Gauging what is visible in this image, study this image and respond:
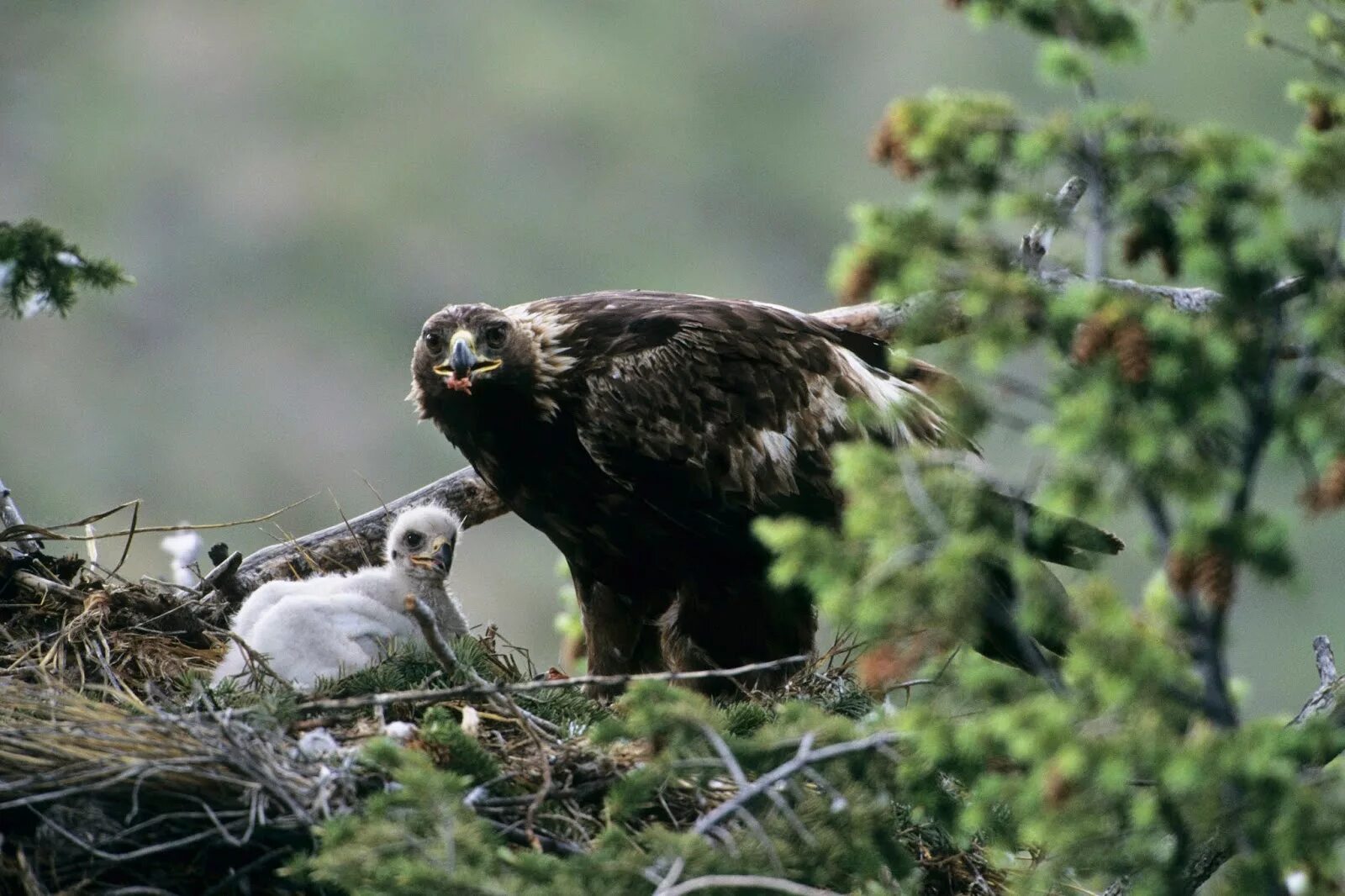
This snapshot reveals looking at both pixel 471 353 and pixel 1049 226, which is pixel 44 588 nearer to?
pixel 471 353

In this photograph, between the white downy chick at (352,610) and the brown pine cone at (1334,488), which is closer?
the brown pine cone at (1334,488)

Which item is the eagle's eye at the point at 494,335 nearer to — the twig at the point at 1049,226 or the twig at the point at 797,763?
the twig at the point at 1049,226

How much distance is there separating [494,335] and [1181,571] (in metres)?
3.24

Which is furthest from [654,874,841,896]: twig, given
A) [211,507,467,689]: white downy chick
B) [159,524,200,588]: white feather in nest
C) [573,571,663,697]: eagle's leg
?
[159,524,200,588]: white feather in nest

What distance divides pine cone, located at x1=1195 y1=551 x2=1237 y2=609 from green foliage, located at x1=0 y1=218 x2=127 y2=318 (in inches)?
123

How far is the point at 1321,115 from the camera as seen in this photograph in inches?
129

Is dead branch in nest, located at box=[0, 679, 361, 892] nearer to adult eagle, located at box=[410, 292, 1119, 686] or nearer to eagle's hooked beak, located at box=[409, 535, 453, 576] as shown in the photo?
eagle's hooked beak, located at box=[409, 535, 453, 576]

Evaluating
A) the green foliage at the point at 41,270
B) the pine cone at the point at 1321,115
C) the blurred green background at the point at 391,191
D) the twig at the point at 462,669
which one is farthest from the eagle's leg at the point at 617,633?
the blurred green background at the point at 391,191

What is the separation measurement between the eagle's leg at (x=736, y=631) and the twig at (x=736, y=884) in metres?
2.62

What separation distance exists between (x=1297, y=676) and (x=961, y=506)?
29.7 m

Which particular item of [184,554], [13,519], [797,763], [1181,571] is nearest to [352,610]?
[13,519]

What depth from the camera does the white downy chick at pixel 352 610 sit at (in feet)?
16.9

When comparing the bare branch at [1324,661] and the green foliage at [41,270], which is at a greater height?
the green foliage at [41,270]

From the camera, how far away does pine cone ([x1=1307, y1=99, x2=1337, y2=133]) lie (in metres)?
3.26
